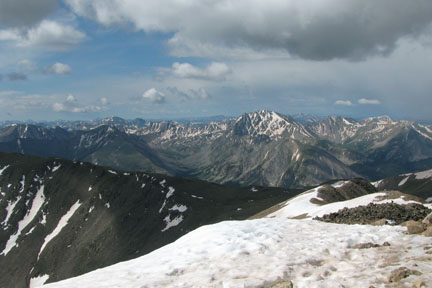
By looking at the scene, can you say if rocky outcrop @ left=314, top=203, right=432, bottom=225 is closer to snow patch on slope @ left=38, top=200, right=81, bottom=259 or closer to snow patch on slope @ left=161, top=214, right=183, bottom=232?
snow patch on slope @ left=161, top=214, right=183, bottom=232

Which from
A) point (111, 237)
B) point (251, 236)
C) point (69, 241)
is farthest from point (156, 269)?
point (69, 241)

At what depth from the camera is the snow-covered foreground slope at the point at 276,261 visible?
46.1 feet

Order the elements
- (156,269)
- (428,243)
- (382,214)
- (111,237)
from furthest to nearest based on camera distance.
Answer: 1. (111,237)
2. (382,214)
3. (156,269)
4. (428,243)

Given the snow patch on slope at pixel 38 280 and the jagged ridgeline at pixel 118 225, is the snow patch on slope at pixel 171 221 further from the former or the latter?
the snow patch on slope at pixel 38 280

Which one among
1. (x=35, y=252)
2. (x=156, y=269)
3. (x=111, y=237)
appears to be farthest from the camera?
(x=35, y=252)

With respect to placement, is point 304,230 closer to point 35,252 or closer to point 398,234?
point 398,234

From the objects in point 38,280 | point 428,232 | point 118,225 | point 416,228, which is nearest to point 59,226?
point 38,280

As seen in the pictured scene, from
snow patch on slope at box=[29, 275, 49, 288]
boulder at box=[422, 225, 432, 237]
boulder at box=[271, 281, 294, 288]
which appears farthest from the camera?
snow patch on slope at box=[29, 275, 49, 288]

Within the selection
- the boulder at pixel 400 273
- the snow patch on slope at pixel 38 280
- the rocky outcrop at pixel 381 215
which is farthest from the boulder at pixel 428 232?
the snow patch on slope at pixel 38 280

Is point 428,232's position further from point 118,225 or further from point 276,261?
point 118,225

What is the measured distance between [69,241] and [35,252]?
80.0 ft

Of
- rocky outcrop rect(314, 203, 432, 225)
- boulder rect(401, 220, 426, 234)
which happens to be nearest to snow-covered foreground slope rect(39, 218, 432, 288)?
boulder rect(401, 220, 426, 234)

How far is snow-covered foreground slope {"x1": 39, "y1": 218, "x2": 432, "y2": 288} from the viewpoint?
14047 mm

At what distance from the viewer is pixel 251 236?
2105 cm
